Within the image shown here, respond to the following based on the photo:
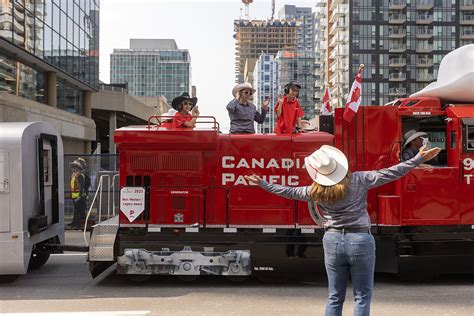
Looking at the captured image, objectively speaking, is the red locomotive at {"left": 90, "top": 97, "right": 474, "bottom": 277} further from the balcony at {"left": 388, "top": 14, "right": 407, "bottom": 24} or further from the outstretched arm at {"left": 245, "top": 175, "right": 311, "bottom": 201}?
the balcony at {"left": 388, "top": 14, "right": 407, "bottom": 24}

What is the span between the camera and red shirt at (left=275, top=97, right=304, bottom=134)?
26.4 feet

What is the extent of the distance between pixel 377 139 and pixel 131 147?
3732 millimetres

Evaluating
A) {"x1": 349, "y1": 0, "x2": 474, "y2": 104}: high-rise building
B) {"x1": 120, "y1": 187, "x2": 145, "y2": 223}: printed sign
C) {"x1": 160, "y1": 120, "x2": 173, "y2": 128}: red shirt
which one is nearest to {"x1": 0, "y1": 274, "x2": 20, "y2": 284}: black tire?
{"x1": 120, "y1": 187, "x2": 145, "y2": 223}: printed sign

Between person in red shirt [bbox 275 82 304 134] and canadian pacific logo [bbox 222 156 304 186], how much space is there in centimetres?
63

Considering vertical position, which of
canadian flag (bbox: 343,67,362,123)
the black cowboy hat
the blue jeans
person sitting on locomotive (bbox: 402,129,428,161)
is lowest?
the blue jeans

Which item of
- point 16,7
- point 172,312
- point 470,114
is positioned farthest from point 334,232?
point 16,7

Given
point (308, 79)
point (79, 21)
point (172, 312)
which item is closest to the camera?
point (172, 312)

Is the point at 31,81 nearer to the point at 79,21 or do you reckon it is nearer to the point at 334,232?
the point at 79,21

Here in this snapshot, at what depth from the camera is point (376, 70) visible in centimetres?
10306

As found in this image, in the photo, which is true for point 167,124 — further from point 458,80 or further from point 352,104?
point 458,80

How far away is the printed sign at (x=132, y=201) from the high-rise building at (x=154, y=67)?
7185 inches

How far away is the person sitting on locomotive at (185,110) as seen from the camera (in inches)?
303

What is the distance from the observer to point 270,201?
762 cm

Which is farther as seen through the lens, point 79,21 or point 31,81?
point 79,21
